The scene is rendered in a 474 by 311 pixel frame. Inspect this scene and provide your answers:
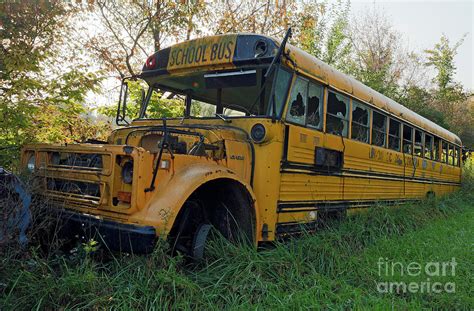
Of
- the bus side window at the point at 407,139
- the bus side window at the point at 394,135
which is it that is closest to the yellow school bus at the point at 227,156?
the bus side window at the point at 394,135

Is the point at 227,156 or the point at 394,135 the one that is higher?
the point at 394,135

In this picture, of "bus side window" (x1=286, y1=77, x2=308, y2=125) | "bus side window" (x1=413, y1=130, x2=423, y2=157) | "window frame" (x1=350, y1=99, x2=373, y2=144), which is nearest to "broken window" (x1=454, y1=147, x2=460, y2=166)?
"bus side window" (x1=413, y1=130, x2=423, y2=157)

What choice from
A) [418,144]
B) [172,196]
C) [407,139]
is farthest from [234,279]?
[418,144]

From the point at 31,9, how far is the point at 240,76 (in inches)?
121

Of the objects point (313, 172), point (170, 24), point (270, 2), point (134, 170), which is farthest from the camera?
point (270, 2)

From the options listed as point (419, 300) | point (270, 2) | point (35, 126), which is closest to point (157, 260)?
point (419, 300)

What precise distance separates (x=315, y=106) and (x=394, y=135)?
270cm

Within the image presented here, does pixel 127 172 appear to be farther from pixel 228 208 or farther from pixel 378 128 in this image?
pixel 378 128

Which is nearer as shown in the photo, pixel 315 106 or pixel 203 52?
pixel 203 52

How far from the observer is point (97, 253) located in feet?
10.1

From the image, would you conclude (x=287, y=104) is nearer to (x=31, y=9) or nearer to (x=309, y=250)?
(x=309, y=250)

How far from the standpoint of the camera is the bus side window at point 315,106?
423 cm

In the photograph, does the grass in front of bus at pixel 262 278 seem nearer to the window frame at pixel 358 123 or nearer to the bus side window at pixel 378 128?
the window frame at pixel 358 123

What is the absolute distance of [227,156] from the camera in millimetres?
3475
